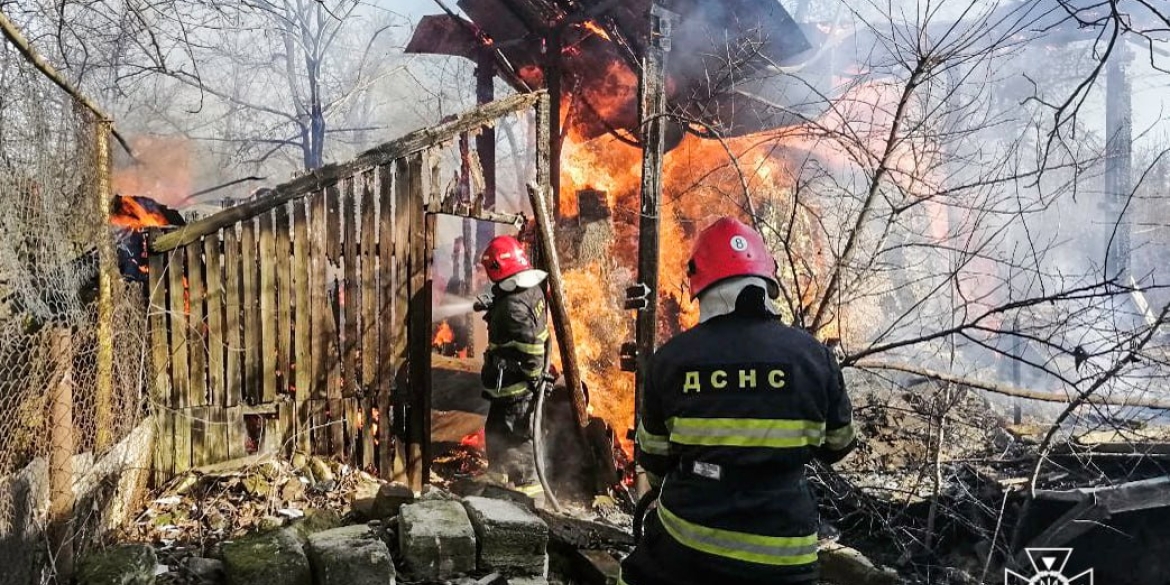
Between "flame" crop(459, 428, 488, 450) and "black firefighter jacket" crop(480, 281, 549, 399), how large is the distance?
4.42ft

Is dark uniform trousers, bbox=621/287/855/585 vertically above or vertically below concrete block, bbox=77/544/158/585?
above

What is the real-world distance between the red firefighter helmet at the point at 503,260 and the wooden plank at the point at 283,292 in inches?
74.8

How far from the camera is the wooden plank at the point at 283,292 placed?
19.5 feet

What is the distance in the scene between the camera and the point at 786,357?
271cm

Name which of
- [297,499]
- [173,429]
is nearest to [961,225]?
[297,499]

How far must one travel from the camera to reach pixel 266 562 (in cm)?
364

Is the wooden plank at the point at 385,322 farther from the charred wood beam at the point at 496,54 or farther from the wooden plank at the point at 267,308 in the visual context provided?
the charred wood beam at the point at 496,54

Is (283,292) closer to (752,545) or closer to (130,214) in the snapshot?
(130,214)

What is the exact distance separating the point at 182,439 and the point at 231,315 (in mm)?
1098

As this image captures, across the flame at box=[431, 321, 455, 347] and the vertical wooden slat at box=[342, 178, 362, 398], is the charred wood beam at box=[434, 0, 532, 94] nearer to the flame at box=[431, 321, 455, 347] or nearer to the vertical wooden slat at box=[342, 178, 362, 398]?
the flame at box=[431, 321, 455, 347]

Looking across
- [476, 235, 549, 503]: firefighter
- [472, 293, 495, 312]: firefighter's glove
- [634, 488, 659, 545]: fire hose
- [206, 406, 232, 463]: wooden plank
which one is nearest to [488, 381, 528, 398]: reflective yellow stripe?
[476, 235, 549, 503]: firefighter

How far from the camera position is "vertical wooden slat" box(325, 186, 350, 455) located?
618 cm

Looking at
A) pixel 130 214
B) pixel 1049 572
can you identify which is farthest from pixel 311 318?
pixel 1049 572

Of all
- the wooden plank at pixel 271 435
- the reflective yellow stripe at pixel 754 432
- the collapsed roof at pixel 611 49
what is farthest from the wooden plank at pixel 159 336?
the collapsed roof at pixel 611 49
